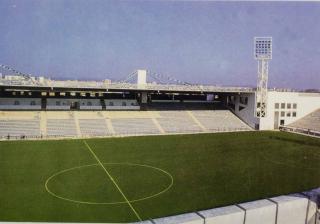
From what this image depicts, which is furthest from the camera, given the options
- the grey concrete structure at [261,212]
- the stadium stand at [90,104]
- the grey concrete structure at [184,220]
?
the stadium stand at [90,104]

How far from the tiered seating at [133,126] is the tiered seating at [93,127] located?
919mm

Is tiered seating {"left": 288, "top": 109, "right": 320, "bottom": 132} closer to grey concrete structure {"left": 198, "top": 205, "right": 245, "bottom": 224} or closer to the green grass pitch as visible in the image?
the green grass pitch

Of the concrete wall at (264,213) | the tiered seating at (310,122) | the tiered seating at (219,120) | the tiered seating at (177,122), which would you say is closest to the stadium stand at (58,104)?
the tiered seating at (177,122)

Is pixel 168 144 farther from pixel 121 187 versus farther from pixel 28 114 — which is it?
pixel 28 114

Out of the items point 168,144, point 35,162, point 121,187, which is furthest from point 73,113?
point 121,187

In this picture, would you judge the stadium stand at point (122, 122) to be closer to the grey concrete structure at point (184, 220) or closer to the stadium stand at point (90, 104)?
the stadium stand at point (90, 104)

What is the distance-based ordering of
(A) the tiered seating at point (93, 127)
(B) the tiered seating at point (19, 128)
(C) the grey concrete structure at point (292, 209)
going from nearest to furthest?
(C) the grey concrete structure at point (292, 209), (B) the tiered seating at point (19, 128), (A) the tiered seating at point (93, 127)

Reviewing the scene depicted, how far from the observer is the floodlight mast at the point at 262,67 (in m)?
32.5

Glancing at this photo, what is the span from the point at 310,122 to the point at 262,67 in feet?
23.2

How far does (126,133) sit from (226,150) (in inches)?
360

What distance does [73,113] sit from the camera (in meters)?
29.6

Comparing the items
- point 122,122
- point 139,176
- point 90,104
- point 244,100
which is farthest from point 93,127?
point 244,100

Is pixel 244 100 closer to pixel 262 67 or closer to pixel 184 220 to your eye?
pixel 262 67

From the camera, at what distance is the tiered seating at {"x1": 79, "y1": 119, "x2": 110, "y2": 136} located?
27.0 m
